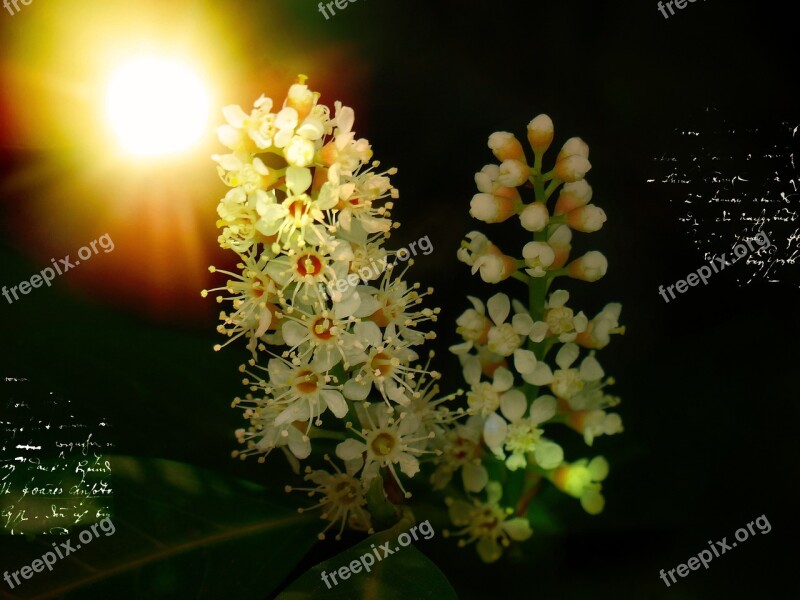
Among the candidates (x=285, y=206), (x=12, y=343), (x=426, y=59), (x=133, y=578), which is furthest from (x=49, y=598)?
(x=426, y=59)

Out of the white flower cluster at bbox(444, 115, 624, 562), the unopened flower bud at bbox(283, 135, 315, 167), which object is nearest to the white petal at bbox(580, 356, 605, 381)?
the white flower cluster at bbox(444, 115, 624, 562)

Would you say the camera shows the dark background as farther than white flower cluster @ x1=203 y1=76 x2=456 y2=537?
Yes

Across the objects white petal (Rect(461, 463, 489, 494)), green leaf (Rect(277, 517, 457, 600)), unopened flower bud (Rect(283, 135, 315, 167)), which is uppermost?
unopened flower bud (Rect(283, 135, 315, 167))

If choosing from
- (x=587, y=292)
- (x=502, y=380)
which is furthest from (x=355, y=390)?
(x=587, y=292)

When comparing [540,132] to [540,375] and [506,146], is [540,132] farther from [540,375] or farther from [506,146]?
[540,375]

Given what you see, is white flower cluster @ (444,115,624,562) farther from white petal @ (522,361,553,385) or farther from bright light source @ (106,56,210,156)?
bright light source @ (106,56,210,156)

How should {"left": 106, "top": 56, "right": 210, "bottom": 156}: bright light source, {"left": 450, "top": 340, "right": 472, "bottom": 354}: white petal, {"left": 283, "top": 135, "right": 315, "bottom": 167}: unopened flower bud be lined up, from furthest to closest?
{"left": 106, "top": 56, "right": 210, "bottom": 156}: bright light source < {"left": 450, "top": 340, "right": 472, "bottom": 354}: white petal < {"left": 283, "top": 135, "right": 315, "bottom": 167}: unopened flower bud
